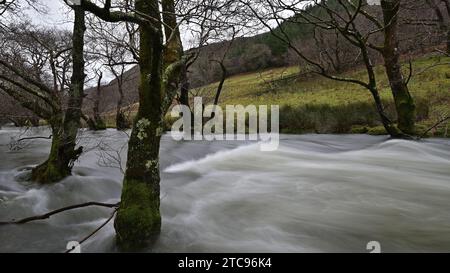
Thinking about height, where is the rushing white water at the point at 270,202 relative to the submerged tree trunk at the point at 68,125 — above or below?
below

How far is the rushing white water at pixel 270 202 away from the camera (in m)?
4.23

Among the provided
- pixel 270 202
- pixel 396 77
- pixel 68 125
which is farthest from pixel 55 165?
pixel 396 77

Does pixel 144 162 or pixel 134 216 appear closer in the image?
pixel 134 216

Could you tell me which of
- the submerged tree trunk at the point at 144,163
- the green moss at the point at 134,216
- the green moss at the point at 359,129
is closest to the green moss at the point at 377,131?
the green moss at the point at 359,129

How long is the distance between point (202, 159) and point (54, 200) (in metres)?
5.43

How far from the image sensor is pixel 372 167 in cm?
830

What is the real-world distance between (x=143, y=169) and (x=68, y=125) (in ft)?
12.0

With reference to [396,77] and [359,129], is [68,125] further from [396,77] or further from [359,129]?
[359,129]

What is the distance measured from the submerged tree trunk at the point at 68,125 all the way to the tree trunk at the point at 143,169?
3.37 meters

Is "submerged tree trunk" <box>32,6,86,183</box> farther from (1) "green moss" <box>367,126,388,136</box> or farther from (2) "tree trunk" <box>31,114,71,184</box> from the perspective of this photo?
(1) "green moss" <box>367,126,388,136</box>

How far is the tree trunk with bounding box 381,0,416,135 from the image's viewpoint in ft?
33.3

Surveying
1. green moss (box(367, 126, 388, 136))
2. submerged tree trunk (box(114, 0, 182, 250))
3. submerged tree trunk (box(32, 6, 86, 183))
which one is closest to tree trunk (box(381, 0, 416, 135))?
green moss (box(367, 126, 388, 136))

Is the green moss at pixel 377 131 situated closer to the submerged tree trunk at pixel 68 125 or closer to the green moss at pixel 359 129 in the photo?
the green moss at pixel 359 129

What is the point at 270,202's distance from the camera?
5.85 meters
